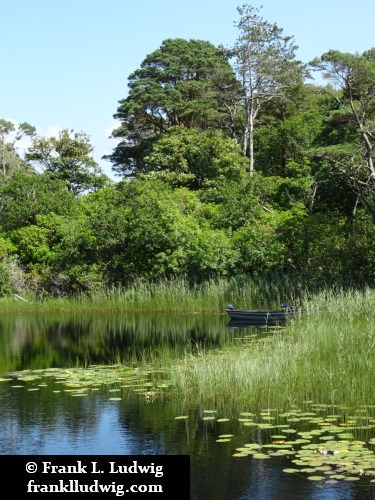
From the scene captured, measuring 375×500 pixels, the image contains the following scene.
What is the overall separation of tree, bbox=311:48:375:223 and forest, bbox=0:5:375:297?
63 mm

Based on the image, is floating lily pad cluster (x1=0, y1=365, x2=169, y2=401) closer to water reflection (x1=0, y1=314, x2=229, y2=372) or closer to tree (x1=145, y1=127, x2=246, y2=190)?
water reflection (x1=0, y1=314, x2=229, y2=372)

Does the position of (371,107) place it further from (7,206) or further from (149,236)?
(7,206)

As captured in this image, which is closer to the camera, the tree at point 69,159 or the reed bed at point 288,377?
the reed bed at point 288,377

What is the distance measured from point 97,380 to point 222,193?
2019cm

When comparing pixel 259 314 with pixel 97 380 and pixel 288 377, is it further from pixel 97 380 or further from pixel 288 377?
pixel 288 377

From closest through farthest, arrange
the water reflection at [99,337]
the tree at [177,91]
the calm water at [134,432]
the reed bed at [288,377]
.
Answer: the calm water at [134,432] < the reed bed at [288,377] < the water reflection at [99,337] < the tree at [177,91]

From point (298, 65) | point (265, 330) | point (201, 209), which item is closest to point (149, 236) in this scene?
point (201, 209)

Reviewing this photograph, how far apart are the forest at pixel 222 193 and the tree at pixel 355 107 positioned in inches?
2.5

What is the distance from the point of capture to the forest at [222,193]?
24984 mm

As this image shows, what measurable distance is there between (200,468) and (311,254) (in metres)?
19.6

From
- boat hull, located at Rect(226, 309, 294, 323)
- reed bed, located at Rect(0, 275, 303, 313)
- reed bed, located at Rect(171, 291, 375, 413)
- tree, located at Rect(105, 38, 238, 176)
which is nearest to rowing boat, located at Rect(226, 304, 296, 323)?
boat hull, located at Rect(226, 309, 294, 323)

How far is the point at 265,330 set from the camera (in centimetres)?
1920

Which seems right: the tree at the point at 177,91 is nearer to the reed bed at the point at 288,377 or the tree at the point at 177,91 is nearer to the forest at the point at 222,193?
the forest at the point at 222,193

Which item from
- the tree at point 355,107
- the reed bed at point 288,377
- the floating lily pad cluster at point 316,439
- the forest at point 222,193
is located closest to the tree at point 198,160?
the forest at point 222,193
